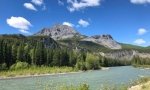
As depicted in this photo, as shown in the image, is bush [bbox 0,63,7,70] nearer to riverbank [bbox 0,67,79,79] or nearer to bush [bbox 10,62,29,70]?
bush [bbox 10,62,29,70]

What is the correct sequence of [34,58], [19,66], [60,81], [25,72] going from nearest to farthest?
[60,81], [25,72], [19,66], [34,58]

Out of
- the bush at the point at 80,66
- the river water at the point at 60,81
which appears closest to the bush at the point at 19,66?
the bush at the point at 80,66

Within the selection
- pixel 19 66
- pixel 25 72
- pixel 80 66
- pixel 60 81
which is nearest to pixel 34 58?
pixel 19 66

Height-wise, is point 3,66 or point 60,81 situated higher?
point 3,66

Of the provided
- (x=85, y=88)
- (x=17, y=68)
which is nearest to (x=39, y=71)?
(x=17, y=68)

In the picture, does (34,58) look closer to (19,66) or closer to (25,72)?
(19,66)

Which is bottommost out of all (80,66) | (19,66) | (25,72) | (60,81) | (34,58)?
(60,81)

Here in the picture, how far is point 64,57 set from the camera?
167500 mm

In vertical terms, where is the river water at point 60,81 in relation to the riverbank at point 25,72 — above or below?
below

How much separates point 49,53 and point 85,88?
5250 inches

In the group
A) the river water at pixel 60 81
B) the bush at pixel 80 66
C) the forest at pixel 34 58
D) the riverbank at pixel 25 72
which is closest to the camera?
the river water at pixel 60 81

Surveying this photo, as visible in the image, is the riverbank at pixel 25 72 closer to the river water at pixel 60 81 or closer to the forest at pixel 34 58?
the forest at pixel 34 58

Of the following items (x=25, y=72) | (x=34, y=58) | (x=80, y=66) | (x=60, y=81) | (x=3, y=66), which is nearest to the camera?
(x=60, y=81)

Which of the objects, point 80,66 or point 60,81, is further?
point 80,66
